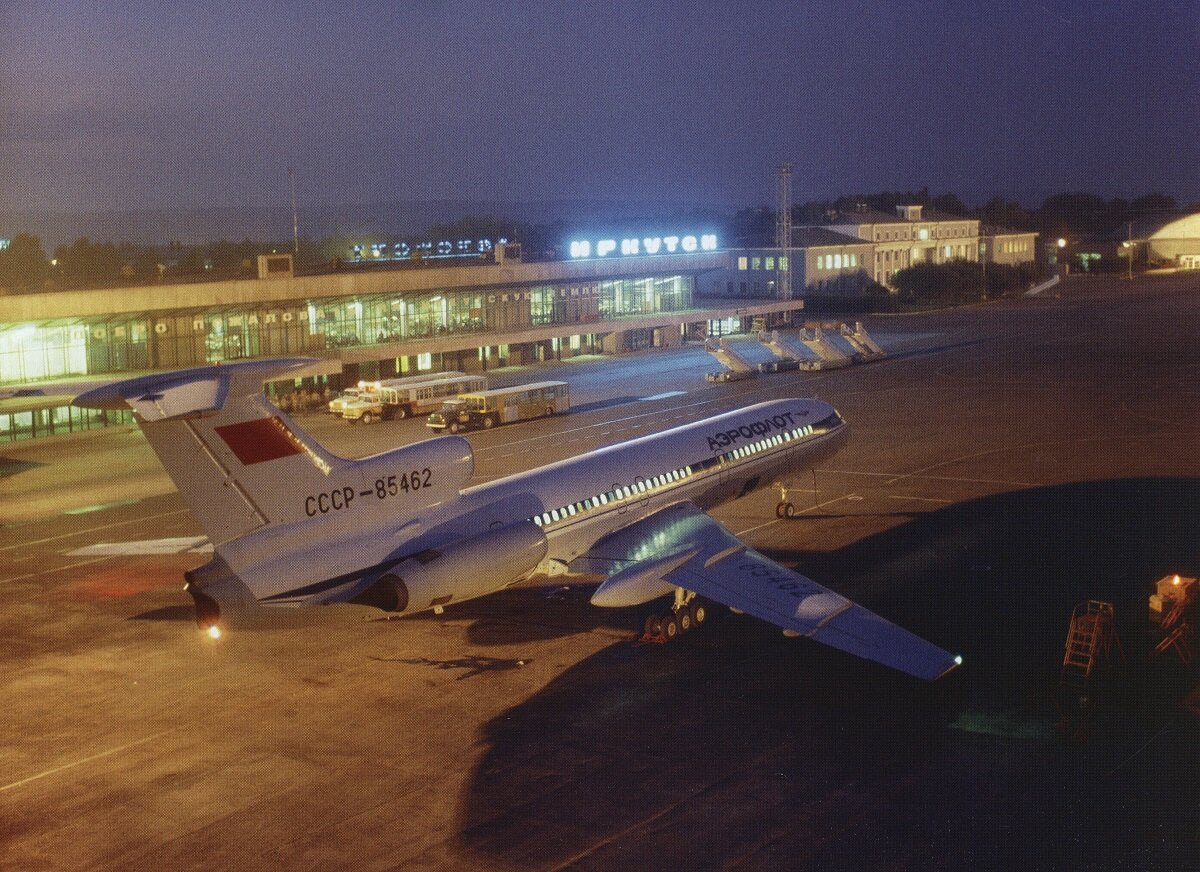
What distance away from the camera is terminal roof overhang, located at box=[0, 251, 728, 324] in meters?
61.3

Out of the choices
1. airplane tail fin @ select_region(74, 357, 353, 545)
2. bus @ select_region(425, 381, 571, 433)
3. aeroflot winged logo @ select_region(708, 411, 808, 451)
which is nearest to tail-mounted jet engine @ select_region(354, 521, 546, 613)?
airplane tail fin @ select_region(74, 357, 353, 545)

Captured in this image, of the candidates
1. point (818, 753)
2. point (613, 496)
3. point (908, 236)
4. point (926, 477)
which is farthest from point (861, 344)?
point (818, 753)

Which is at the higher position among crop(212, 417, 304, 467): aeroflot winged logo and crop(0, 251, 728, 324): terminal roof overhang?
crop(0, 251, 728, 324): terminal roof overhang

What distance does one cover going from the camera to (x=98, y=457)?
5431cm

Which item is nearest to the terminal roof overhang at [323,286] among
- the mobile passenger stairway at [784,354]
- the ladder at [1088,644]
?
the mobile passenger stairway at [784,354]

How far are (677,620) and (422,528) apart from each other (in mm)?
5999

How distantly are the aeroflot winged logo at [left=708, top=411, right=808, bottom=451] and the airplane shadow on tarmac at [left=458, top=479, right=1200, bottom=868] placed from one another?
4.40 m

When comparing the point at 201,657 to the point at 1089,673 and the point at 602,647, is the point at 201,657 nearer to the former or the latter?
the point at 602,647

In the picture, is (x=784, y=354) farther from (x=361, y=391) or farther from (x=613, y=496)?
(x=613, y=496)

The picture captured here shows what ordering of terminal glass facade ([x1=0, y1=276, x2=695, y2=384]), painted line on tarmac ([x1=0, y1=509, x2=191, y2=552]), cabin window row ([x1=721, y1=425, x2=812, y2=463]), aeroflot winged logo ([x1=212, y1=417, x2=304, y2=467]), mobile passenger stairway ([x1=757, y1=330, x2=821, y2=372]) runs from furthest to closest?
1. mobile passenger stairway ([x1=757, y1=330, x2=821, y2=372])
2. terminal glass facade ([x1=0, y1=276, x2=695, y2=384])
3. painted line on tarmac ([x1=0, y1=509, x2=191, y2=552])
4. cabin window row ([x1=721, y1=425, x2=812, y2=463])
5. aeroflot winged logo ([x1=212, y1=417, x2=304, y2=467])

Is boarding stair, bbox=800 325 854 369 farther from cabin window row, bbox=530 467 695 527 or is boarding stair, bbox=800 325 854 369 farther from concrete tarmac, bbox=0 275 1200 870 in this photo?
cabin window row, bbox=530 467 695 527

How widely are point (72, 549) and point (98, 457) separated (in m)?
19.5

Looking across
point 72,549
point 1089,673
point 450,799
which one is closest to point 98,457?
point 72,549

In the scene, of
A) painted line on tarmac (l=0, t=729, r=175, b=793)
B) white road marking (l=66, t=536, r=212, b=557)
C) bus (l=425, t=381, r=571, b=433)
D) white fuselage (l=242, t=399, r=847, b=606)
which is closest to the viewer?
painted line on tarmac (l=0, t=729, r=175, b=793)
